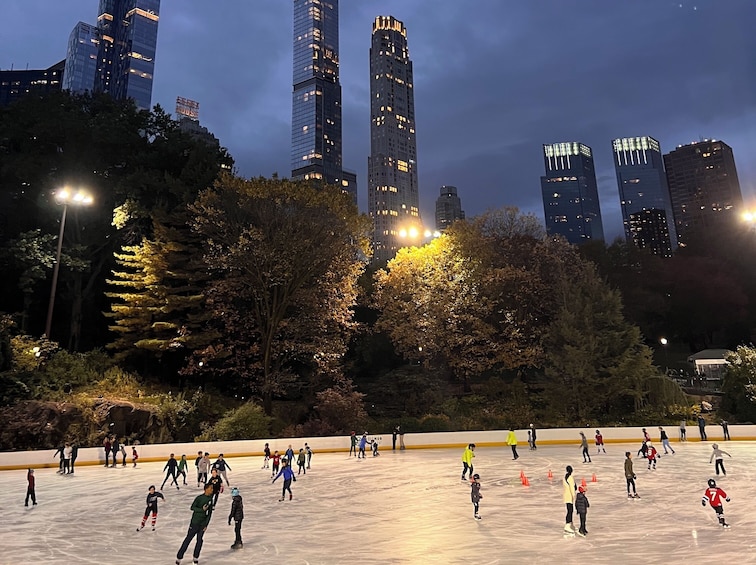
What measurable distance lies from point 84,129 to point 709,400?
2194 inches

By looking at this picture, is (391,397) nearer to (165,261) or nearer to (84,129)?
(165,261)

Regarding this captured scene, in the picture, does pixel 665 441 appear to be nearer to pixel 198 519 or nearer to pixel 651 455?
pixel 651 455

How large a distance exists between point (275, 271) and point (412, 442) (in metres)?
14.7

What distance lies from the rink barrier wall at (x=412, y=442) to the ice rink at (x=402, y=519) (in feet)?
14.3

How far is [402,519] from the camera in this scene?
1375cm

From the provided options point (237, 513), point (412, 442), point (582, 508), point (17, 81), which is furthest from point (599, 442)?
point (17, 81)

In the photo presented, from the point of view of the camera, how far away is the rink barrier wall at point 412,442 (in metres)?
26.9

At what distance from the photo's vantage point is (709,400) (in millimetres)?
40344

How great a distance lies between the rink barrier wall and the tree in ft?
19.3

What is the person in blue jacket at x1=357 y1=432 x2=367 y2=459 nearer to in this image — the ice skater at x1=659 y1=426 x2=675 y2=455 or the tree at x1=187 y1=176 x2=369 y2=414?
the tree at x1=187 y1=176 x2=369 y2=414

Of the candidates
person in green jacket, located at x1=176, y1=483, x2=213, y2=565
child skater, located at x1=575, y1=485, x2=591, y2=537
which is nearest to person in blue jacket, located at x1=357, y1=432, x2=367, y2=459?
child skater, located at x1=575, y1=485, x2=591, y2=537

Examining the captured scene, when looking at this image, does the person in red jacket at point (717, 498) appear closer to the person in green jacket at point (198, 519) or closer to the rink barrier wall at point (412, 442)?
the person in green jacket at point (198, 519)

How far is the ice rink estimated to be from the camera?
10.7 meters

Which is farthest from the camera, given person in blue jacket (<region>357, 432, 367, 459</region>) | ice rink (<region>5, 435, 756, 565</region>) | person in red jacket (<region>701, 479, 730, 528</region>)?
person in blue jacket (<region>357, 432, 367, 459</region>)
